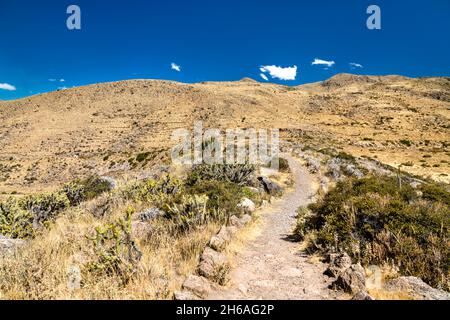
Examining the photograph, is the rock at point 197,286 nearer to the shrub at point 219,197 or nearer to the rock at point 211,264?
the rock at point 211,264

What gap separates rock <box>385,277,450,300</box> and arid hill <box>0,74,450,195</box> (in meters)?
25.1

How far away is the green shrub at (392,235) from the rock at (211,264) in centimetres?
231

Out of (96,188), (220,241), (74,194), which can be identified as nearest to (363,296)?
(220,241)

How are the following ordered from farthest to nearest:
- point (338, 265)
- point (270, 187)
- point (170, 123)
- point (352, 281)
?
point (170, 123)
point (270, 187)
point (338, 265)
point (352, 281)

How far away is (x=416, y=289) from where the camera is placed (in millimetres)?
3783

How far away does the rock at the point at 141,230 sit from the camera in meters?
5.87

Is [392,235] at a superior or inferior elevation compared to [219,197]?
inferior

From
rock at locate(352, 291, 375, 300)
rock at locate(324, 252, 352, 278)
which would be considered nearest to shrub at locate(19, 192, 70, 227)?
rock at locate(324, 252, 352, 278)

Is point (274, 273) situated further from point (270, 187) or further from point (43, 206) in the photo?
point (270, 187)

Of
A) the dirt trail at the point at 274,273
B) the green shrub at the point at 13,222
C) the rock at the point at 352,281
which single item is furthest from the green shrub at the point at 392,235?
the green shrub at the point at 13,222

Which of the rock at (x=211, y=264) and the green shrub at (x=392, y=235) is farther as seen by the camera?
the green shrub at (x=392, y=235)

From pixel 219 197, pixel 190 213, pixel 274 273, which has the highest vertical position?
pixel 219 197

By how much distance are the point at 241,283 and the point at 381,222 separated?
336 centimetres

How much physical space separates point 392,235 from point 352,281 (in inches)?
74.8
